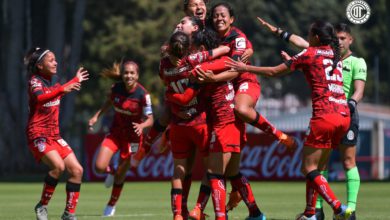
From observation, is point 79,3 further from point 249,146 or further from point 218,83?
point 218,83

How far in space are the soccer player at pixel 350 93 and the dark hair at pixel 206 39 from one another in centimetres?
107

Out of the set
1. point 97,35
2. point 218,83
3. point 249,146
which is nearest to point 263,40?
point 97,35

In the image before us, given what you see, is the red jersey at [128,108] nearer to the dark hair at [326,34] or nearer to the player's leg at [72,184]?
the player's leg at [72,184]

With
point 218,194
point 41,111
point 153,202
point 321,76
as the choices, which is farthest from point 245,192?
point 153,202

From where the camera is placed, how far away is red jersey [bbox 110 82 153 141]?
1670 cm

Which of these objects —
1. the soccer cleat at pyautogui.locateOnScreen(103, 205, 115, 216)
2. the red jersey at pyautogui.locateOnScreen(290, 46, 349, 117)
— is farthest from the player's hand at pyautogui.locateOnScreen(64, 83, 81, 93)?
the soccer cleat at pyautogui.locateOnScreen(103, 205, 115, 216)

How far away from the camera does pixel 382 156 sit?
41.5 m

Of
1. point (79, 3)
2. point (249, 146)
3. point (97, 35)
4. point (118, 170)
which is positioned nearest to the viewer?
point (118, 170)

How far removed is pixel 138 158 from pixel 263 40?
4675 cm

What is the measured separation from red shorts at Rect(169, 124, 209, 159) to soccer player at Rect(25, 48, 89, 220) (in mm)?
1634

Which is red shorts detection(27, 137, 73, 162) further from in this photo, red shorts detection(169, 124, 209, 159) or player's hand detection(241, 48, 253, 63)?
player's hand detection(241, 48, 253, 63)

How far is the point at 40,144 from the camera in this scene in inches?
522

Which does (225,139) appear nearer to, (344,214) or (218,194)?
(218,194)

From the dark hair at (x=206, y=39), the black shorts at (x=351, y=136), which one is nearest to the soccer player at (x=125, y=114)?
the black shorts at (x=351, y=136)
